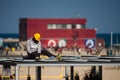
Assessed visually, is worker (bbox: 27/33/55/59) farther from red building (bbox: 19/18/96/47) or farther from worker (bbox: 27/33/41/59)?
red building (bbox: 19/18/96/47)

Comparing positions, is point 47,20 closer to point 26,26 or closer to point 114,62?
point 26,26

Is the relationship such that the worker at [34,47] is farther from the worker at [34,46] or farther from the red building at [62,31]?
the red building at [62,31]

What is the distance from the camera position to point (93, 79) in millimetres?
23469

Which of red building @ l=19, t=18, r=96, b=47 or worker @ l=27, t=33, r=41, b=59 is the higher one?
red building @ l=19, t=18, r=96, b=47

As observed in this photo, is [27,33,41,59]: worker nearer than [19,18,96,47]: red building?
Yes

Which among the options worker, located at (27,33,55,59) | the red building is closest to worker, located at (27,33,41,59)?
worker, located at (27,33,55,59)

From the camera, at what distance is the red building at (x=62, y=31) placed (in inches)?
4405

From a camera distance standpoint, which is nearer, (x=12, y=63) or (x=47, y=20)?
(x=12, y=63)

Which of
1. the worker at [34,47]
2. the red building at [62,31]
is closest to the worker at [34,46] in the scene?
the worker at [34,47]

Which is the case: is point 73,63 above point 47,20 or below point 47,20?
below

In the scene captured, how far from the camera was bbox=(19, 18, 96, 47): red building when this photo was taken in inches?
4405

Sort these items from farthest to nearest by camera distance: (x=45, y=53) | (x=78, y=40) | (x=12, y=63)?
(x=78, y=40)
(x=45, y=53)
(x=12, y=63)

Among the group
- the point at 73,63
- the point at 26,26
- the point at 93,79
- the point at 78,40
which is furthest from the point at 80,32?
the point at 73,63

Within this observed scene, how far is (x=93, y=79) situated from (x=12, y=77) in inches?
282
